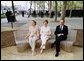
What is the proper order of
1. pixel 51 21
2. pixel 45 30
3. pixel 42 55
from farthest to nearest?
1. pixel 51 21
2. pixel 45 30
3. pixel 42 55

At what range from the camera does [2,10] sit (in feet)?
15.6

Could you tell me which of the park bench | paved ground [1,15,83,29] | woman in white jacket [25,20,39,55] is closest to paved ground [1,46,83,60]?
the park bench

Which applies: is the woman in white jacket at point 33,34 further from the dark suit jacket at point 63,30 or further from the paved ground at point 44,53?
the dark suit jacket at point 63,30

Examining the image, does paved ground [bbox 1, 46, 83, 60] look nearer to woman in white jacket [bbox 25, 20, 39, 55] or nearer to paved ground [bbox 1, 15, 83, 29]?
woman in white jacket [bbox 25, 20, 39, 55]

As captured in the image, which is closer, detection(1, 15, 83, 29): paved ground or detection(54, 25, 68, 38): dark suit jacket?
detection(54, 25, 68, 38): dark suit jacket

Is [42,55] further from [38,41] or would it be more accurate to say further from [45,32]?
[45,32]

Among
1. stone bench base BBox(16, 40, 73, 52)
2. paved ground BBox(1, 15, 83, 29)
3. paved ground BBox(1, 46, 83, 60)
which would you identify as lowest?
paved ground BBox(1, 46, 83, 60)

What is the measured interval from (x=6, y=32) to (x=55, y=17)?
140 cm

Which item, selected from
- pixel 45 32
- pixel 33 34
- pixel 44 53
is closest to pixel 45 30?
pixel 45 32

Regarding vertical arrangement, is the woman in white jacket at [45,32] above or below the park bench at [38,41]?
above

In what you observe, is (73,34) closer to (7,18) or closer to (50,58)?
(50,58)

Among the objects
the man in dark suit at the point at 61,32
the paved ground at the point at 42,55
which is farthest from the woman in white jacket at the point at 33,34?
the man in dark suit at the point at 61,32

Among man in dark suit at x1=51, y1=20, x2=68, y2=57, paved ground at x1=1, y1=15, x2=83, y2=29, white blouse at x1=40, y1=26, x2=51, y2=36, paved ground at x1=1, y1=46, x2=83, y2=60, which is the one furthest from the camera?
paved ground at x1=1, y1=15, x2=83, y2=29

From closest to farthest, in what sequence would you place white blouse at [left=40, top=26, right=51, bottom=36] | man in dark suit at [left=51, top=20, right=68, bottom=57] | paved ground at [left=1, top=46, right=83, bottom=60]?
paved ground at [left=1, top=46, right=83, bottom=60]
man in dark suit at [left=51, top=20, right=68, bottom=57]
white blouse at [left=40, top=26, right=51, bottom=36]
